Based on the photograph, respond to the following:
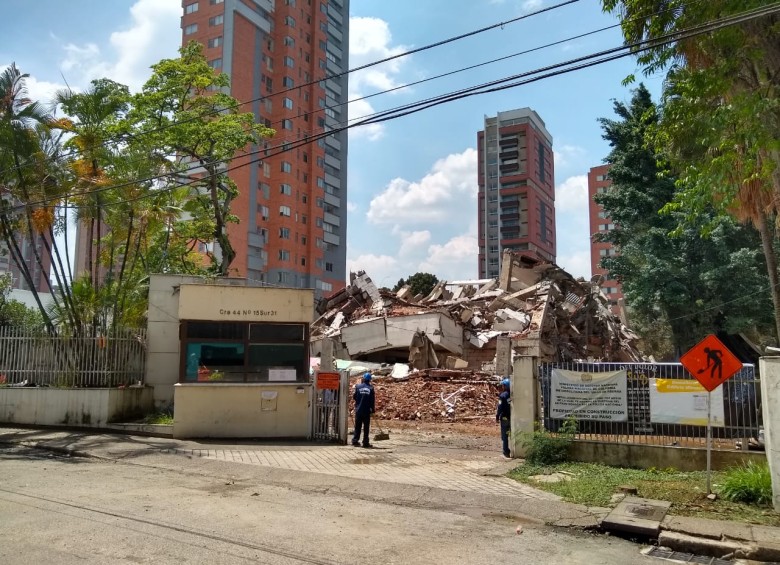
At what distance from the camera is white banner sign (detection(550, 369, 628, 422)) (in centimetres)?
1169

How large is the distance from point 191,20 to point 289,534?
66.1 m

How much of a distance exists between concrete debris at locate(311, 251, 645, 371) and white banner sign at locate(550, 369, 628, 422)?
12.6m

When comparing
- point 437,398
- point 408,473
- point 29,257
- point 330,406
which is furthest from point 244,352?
point 29,257

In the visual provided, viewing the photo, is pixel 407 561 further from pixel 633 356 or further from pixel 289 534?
pixel 633 356

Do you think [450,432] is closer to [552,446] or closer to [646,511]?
[552,446]

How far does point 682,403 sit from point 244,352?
9621 millimetres

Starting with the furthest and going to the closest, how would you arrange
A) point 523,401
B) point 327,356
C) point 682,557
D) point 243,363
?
1. point 327,356
2. point 243,363
3. point 523,401
4. point 682,557

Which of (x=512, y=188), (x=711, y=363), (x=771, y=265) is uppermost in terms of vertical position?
(x=512, y=188)

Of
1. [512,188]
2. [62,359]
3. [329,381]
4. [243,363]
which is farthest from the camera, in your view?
[512,188]

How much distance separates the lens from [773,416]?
8234 mm

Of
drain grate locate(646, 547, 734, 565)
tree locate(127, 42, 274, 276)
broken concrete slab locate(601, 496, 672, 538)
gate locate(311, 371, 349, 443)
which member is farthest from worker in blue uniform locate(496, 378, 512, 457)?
tree locate(127, 42, 274, 276)

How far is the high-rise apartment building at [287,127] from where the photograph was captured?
60.6 metres

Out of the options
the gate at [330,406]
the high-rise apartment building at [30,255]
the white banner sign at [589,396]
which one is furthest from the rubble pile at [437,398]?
the high-rise apartment building at [30,255]

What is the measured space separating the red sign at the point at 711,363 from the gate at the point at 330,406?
7.71 metres
